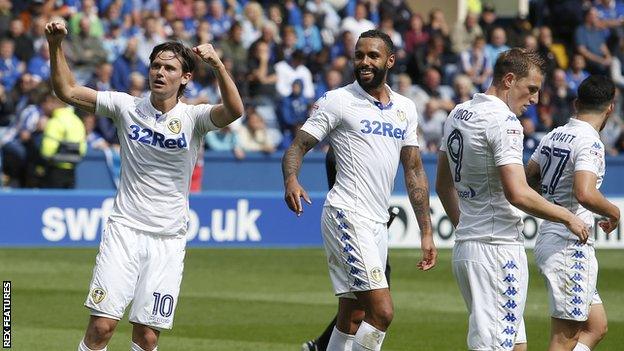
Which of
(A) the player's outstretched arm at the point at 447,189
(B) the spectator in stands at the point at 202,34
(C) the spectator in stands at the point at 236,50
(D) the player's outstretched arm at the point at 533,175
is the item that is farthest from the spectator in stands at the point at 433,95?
(A) the player's outstretched arm at the point at 447,189

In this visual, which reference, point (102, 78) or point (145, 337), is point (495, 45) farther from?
point (145, 337)

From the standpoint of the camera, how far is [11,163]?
21.1 m

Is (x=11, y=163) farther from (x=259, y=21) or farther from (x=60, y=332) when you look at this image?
(x=60, y=332)

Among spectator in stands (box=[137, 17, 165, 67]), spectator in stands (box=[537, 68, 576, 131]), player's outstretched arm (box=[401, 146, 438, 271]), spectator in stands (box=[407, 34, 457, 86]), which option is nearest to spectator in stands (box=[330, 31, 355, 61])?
spectator in stands (box=[407, 34, 457, 86])

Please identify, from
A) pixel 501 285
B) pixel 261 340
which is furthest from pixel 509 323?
pixel 261 340

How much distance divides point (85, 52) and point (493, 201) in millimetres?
16224

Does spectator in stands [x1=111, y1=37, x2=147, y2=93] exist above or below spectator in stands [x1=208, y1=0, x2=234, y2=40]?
below

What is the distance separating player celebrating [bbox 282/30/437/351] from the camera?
8.77 metres

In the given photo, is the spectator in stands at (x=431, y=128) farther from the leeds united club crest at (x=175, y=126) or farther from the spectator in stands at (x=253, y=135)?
the leeds united club crest at (x=175, y=126)

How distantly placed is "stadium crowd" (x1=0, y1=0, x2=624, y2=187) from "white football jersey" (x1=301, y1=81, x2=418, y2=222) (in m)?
12.5

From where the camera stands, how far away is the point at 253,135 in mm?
23375

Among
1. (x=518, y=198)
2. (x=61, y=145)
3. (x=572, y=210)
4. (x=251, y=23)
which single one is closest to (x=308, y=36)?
(x=251, y=23)

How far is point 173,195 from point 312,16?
718 inches

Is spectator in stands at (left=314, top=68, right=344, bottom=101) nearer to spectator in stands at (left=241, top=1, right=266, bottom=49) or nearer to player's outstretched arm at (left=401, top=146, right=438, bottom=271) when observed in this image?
spectator in stands at (left=241, top=1, right=266, bottom=49)
